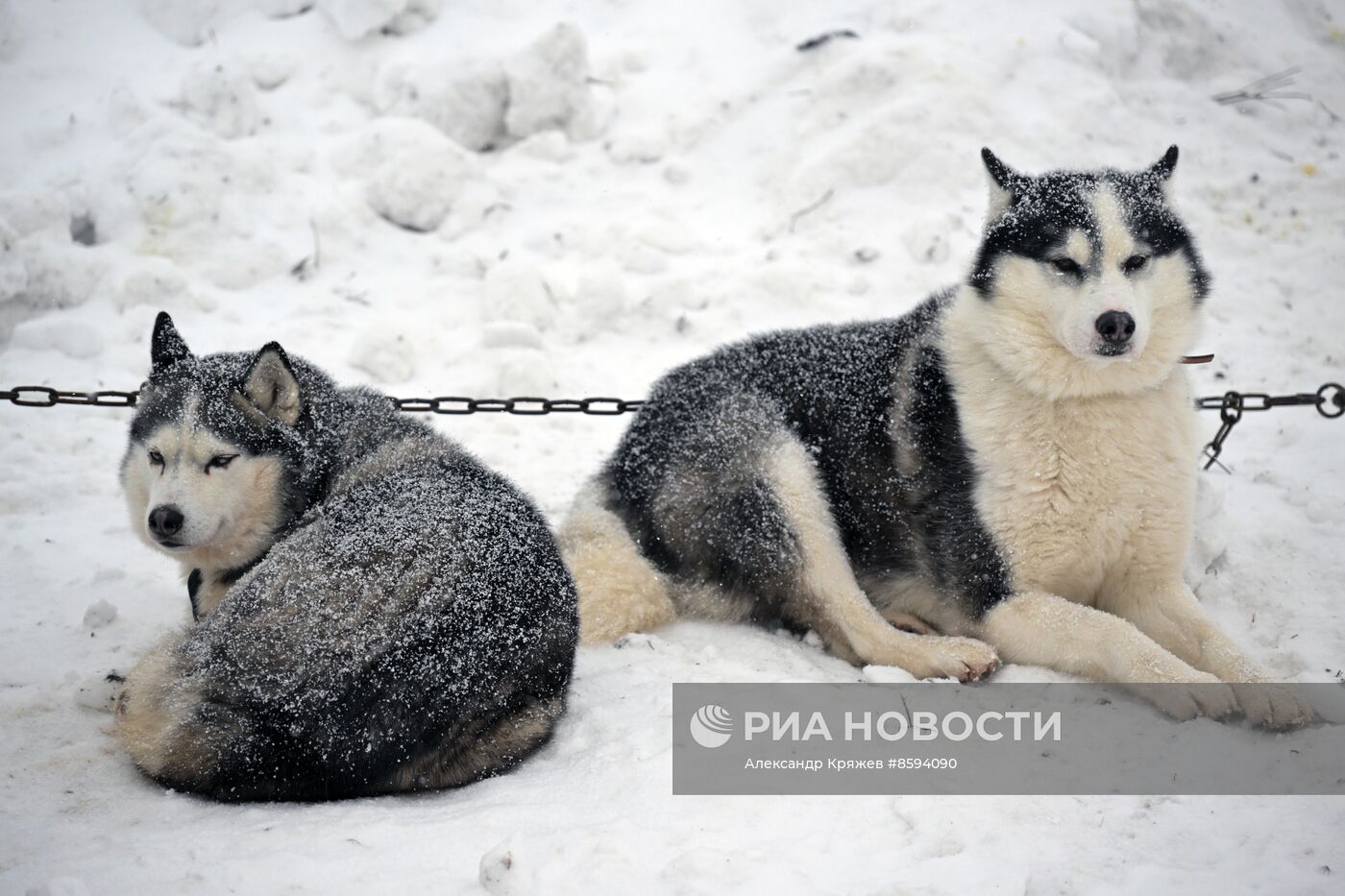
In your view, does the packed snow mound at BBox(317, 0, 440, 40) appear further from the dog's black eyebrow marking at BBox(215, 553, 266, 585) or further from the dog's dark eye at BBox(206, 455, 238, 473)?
the dog's black eyebrow marking at BBox(215, 553, 266, 585)

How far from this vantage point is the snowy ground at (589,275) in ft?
8.00

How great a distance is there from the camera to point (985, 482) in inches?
141

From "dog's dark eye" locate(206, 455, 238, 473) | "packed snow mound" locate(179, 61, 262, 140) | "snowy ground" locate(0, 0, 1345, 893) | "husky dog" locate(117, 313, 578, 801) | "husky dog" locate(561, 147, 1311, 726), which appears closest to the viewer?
"snowy ground" locate(0, 0, 1345, 893)

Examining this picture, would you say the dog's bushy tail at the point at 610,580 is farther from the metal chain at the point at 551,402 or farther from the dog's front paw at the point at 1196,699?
the dog's front paw at the point at 1196,699

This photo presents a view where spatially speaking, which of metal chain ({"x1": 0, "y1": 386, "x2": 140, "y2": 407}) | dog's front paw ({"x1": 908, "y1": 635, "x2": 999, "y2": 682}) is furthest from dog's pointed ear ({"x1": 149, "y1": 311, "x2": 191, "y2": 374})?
dog's front paw ({"x1": 908, "y1": 635, "x2": 999, "y2": 682})

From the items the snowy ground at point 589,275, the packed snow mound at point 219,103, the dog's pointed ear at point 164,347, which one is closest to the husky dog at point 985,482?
the snowy ground at point 589,275

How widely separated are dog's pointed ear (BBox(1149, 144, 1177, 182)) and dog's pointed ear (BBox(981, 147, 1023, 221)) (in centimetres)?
48

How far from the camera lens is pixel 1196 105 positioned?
309 inches

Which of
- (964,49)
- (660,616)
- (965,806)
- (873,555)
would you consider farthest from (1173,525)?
(964,49)

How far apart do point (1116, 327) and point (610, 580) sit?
2025 millimetres

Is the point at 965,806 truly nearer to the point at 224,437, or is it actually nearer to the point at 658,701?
the point at 658,701

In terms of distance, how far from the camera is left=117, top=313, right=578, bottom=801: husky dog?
2576 millimetres

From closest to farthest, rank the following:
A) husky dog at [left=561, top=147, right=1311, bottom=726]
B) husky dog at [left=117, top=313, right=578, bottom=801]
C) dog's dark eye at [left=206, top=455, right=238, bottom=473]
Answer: husky dog at [left=117, top=313, right=578, bottom=801] < dog's dark eye at [left=206, top=455, right=238, bottom=473] < husky dog at [left=561, top=147, right=1311, bottom=726]

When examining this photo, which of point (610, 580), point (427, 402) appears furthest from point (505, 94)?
point (610, 580)
